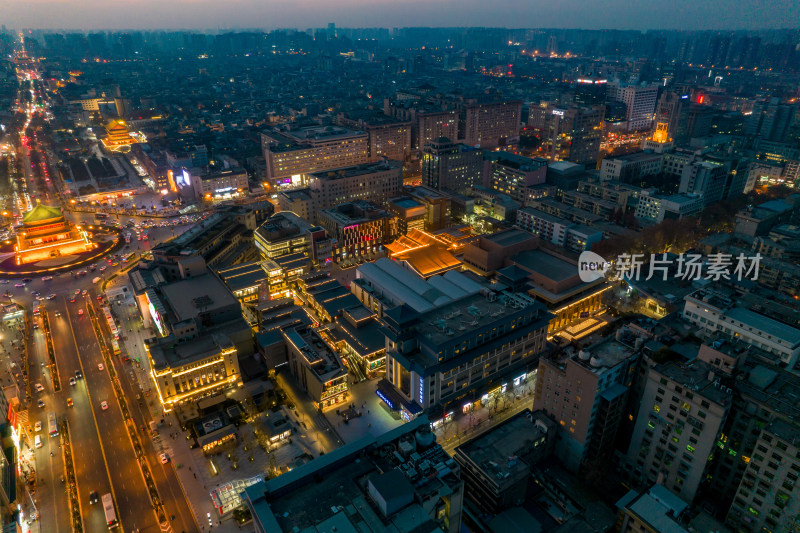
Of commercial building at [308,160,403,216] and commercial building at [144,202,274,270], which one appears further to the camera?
commercial building at [308,160,403,216]

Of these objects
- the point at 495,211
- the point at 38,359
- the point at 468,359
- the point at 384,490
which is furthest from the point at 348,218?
the point at 384,490

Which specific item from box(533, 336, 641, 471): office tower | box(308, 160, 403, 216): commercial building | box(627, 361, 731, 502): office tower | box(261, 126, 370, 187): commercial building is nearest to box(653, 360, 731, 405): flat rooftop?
box(627, 361, 731, 502): office tower

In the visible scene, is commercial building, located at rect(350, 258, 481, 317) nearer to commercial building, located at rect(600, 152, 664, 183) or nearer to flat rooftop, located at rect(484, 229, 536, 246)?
flat rooftop, located at rect(484, 229, 536, 246)

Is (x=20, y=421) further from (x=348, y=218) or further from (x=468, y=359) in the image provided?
(x=348, y=218)

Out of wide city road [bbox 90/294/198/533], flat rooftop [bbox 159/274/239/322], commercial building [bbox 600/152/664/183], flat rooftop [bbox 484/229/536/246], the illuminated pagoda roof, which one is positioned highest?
commercial building [bbox 600/152/664/183]

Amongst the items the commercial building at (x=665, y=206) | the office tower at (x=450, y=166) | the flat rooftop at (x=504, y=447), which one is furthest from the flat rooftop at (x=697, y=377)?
the office tower at (x=450, y=166)

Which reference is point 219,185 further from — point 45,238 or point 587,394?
point 587,394

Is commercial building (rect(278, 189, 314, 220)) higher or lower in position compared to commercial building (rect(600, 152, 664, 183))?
lower
